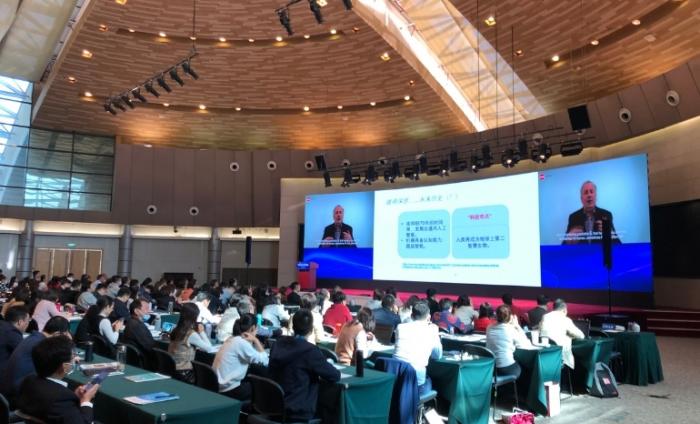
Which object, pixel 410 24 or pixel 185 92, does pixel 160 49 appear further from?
pixel 410 24

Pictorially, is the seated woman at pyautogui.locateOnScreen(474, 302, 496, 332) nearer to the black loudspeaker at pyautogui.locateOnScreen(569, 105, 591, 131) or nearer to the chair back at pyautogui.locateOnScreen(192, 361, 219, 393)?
the chair back at pyautogui.locateOnScreen(192, 361, 219, 393)

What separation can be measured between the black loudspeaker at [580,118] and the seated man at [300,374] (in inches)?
371

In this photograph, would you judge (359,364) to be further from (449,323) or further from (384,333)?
(449,323)

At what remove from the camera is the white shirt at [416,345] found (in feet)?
14.5

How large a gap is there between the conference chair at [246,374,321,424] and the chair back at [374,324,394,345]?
87.6 inches

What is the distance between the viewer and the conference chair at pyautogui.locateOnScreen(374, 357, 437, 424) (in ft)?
13.7

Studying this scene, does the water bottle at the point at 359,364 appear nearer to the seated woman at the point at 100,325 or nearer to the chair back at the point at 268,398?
the chair back at the point at 268,398

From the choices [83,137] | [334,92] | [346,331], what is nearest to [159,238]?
[83,137]

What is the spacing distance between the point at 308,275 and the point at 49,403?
14060 mm

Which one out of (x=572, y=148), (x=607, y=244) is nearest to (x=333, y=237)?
(x=572, y=148)

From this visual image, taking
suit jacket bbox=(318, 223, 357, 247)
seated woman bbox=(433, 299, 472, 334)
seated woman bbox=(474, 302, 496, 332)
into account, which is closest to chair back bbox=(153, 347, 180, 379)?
seated woman bbox=(433, 299, 472, 334)

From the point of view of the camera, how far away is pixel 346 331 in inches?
190

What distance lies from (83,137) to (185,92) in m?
5.05

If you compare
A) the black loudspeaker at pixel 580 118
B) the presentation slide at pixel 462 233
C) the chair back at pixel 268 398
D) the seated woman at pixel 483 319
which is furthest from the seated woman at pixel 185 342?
the black loudspeaker at pixel 580 118
